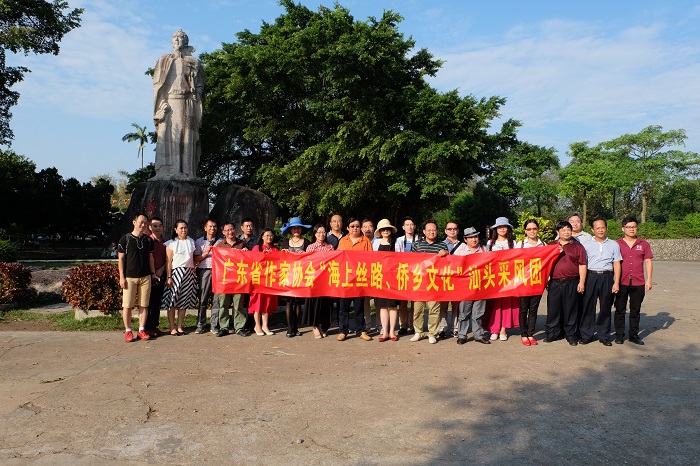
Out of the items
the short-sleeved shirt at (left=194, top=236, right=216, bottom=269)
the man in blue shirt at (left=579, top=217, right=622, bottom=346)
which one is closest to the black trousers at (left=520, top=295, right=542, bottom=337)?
the man in blue shirt at (left=579, top=217, right=622, bottom=346)

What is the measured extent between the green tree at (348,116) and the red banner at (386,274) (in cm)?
1162

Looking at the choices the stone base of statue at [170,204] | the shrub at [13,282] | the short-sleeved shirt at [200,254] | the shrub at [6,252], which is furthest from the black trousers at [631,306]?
the shrub at [6,252]

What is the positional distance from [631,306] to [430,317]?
2380 mm

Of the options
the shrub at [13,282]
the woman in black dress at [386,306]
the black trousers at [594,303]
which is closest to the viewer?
the black trousers at [594,303]

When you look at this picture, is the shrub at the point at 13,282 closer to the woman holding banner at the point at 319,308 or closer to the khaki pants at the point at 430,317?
the woman holding banner at the point at 319,308

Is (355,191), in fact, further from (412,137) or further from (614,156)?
(614,156)

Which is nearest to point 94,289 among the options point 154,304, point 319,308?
point 154,304

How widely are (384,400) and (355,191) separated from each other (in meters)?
14.9

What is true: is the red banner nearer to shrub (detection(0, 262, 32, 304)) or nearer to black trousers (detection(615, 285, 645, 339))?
black trousers (detection(615, 285, 645, 339))

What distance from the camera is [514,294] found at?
636 centimetres

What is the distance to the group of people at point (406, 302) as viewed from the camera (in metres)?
6.25

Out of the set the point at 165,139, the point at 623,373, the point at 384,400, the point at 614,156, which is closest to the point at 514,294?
the point at 623,373

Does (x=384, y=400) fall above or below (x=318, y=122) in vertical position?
below

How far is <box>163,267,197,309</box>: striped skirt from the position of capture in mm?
6605
